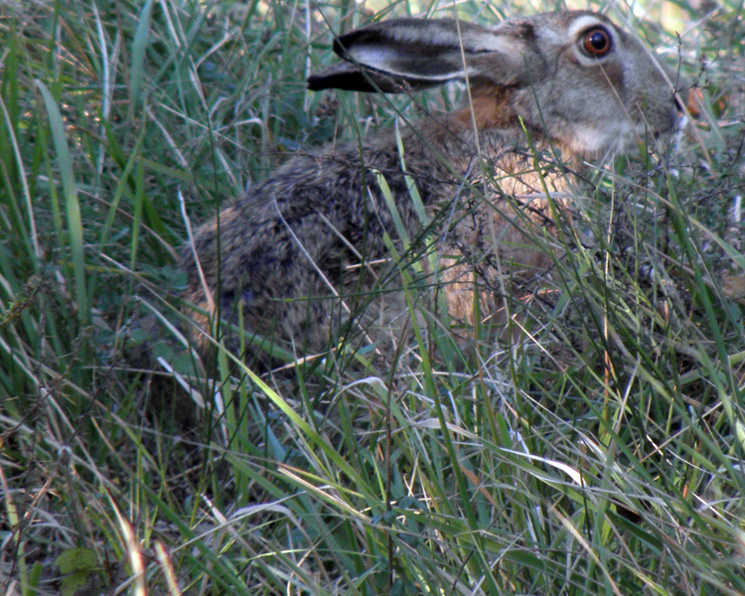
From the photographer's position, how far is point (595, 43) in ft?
14.1

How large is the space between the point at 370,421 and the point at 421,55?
215 centimetres

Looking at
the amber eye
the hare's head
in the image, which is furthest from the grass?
the amber eye

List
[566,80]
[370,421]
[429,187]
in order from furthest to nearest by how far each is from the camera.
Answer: [566,80] → [429,187] → [370,421]

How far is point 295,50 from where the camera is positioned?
185 inches

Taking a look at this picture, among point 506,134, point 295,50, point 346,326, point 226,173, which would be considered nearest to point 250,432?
point 346,326

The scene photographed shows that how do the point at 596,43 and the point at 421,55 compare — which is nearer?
the point at 421,55

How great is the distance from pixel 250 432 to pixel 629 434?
3.80 feet

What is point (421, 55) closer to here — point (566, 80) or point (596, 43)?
point (566, 80)

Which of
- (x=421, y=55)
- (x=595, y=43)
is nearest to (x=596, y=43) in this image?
(x=595, y=43)

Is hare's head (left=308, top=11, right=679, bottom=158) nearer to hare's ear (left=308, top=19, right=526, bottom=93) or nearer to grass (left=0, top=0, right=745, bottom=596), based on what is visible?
hare's ear (left=308, top=19, right=526, bottom=93)

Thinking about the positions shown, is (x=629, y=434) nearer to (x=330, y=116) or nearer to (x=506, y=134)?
(x=506, y=134)

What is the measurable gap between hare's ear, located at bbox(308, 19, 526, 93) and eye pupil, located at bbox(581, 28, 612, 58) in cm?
32

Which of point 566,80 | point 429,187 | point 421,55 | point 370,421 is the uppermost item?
point 421,55

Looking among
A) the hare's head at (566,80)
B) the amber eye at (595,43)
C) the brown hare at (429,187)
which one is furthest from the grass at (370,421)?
the amber eye at (595,43)
